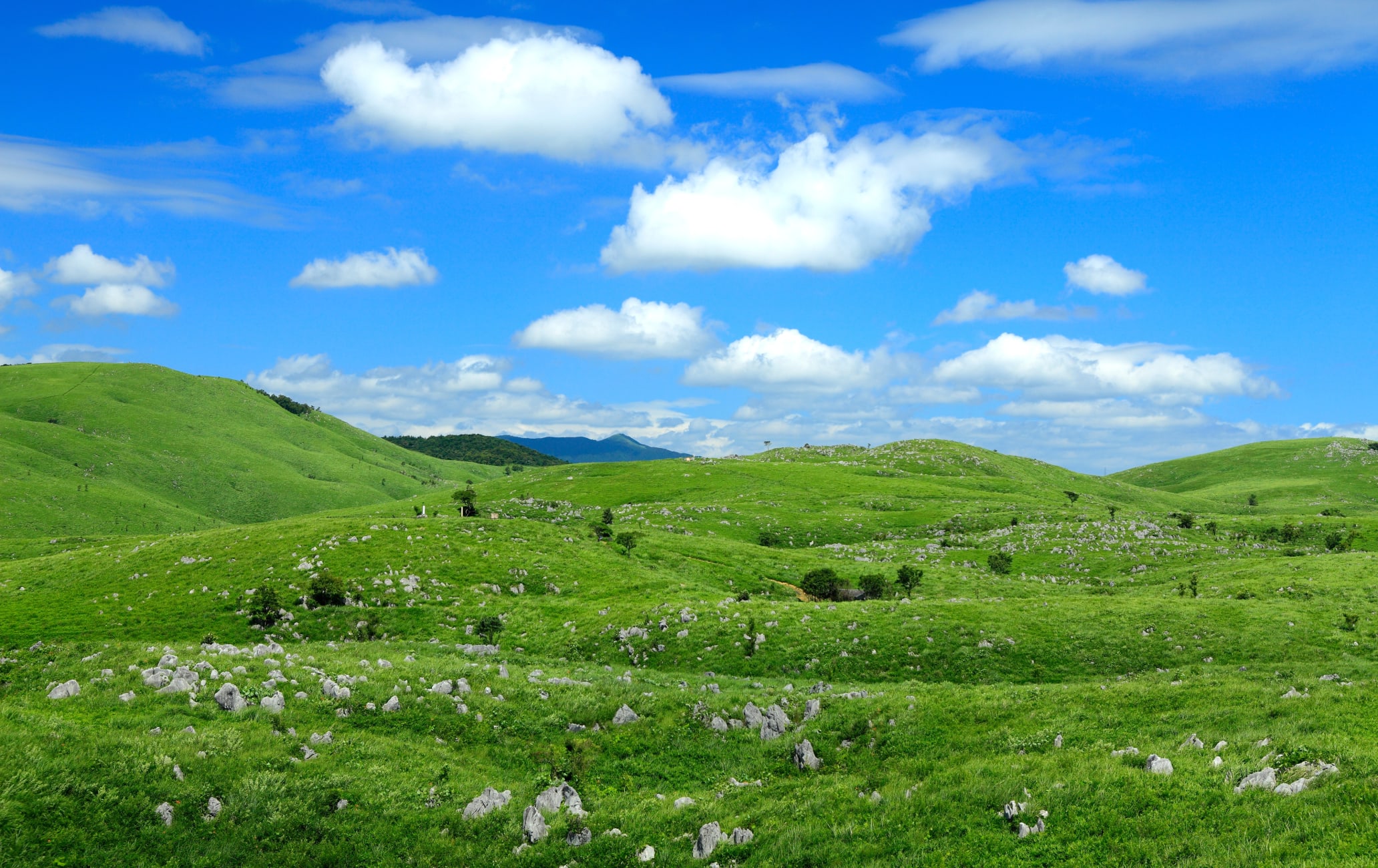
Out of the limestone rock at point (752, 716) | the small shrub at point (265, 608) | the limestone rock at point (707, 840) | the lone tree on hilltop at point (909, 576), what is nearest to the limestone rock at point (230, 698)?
the limestone rock at point (707, 840)

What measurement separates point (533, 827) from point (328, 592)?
35754 mm

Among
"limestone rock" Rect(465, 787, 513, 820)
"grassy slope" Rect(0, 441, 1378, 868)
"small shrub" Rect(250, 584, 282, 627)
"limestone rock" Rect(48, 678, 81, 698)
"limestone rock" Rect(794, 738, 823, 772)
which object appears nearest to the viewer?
"grassy slope" Rect(0, 441, 1378, 868)

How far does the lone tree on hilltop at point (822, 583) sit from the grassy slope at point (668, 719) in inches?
419

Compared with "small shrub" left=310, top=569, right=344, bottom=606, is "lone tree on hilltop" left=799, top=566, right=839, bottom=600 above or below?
below

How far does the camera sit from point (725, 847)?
1527cm

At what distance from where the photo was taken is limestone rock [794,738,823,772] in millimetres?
20297

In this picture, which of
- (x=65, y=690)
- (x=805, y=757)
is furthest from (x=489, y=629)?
(x=805, y=757)

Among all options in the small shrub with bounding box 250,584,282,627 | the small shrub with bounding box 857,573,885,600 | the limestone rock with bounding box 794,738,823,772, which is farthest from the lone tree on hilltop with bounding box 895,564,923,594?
the small shrub with bounding box 250,584,282,627

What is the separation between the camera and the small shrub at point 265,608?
43906mm

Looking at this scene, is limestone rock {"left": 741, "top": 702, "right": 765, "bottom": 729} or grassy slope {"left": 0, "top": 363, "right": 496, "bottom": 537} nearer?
limestone rock {"left": 741, "top": 702, "right": 765, "bottom": 729}

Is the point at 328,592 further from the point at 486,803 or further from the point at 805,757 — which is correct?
the point at 805,757

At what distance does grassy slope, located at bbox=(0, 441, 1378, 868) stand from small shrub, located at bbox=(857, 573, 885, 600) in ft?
43.8

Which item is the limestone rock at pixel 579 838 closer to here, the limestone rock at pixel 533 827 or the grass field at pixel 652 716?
the grass field at pixel 652 716

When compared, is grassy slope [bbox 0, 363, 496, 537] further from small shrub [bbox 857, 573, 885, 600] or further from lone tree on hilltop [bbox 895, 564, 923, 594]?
lone tree on hilltop [bbox 895, 564, 923, 594]
